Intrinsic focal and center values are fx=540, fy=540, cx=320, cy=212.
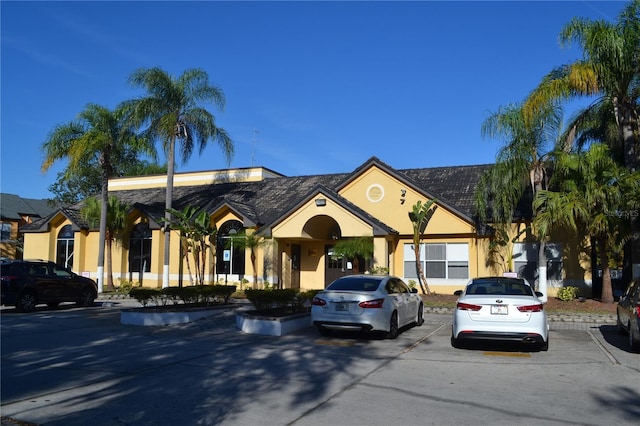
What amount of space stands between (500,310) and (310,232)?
13883 millimetres

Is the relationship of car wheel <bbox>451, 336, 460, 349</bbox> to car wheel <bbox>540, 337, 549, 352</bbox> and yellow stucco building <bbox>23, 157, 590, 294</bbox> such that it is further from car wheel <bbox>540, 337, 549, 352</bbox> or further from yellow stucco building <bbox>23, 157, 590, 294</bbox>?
yellow stucco building <bbox>23, 157, 590, 294</bbox>

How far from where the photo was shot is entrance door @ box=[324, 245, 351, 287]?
24.9 meters

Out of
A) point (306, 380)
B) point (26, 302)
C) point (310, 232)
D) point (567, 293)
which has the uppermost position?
point (310, 232)

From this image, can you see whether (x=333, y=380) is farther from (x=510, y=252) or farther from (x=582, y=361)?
(x=510, y=252)

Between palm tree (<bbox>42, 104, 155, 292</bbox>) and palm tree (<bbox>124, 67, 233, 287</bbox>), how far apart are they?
107cm

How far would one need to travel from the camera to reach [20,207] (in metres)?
54.9

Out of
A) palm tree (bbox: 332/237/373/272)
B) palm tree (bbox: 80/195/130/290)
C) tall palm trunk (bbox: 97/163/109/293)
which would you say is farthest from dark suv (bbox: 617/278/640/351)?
palm tree (bbox: 80/195/130/290)

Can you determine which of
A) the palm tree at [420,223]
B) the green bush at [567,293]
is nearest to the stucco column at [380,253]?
the palm tree at [420,223]

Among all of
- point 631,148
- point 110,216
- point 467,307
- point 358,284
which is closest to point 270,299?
point 358,284

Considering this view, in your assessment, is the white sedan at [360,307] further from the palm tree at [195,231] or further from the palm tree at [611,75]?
the palm tree at [195,231]

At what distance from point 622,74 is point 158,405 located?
656 inches

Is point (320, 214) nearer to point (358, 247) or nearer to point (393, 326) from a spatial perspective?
point (358, 247)

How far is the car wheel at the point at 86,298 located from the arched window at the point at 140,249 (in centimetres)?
781

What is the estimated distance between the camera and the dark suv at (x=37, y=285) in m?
17.7
